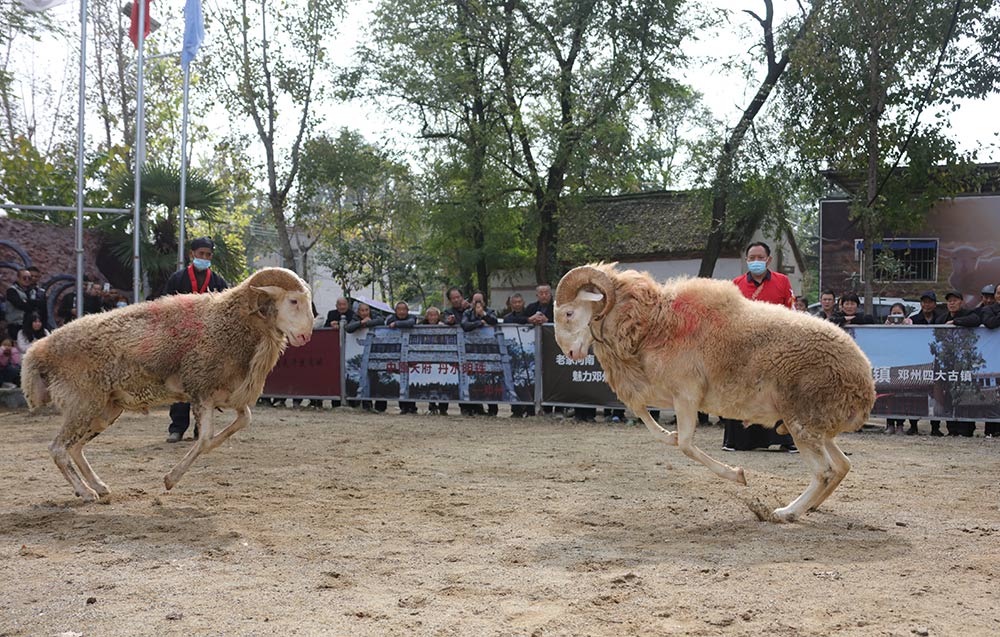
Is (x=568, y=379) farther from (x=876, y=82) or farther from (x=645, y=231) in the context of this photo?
(x=645, y=231)

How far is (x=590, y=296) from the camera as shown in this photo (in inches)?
273

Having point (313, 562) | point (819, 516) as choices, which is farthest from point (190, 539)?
point (819, 516)

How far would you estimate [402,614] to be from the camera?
14.3 ft

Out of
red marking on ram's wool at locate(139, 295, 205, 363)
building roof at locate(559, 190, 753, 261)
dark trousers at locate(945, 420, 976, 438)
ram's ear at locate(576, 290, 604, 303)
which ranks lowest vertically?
dark trousers at locate(945, 420, 976, 438)

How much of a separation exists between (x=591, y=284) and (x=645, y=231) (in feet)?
94.8

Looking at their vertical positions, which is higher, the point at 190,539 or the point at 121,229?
the point at 121,229

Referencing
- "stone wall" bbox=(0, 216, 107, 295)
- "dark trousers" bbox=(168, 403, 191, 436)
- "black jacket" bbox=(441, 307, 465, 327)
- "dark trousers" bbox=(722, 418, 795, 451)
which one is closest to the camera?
"dark trousers" bbox=(722, 418, 795, 451)

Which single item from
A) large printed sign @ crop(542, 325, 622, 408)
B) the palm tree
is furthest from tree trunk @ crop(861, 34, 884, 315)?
the palm tree

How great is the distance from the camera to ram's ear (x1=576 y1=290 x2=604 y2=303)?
6930 mm

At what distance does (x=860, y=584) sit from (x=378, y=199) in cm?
3239

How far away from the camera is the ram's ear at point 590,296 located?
22.7ft

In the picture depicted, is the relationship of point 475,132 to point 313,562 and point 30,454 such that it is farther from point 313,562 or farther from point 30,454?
point 313,562

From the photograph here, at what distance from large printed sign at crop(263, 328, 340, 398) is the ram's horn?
10733mm

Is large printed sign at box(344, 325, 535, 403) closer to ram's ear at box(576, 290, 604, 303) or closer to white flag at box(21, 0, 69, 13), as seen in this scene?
ram's ear at box(576, 290, 604, 303)
